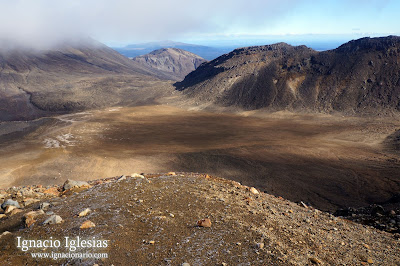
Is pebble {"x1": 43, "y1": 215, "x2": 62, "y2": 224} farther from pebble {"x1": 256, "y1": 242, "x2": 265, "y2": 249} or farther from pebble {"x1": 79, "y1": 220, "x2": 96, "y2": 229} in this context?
pebble {"x1": 256, "y1": 242, "x2": 265, "y2": 249}

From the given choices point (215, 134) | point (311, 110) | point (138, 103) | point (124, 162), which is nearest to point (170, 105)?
point (138, 103)

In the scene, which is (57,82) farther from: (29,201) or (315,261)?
(315,261)


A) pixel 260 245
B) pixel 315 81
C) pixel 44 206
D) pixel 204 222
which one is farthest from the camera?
pixel 315 81

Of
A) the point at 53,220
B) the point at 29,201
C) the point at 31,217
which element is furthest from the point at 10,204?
the point at 53,220

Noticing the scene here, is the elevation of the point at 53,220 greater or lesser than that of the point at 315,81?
lesser

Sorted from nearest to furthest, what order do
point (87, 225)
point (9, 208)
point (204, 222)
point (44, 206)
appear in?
1. point (87, 225)
2. point (204, 222)
3. point (44, 206)
4. point (9, 208)

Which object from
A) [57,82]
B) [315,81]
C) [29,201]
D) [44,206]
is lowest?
[29,201]
